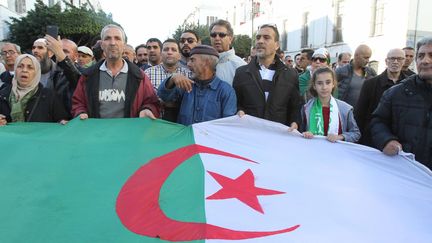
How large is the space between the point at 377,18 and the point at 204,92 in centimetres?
1967

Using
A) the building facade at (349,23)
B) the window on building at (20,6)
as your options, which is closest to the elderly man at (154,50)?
the building facade at (349,23)

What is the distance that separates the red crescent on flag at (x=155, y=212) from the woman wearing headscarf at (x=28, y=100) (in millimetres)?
1425

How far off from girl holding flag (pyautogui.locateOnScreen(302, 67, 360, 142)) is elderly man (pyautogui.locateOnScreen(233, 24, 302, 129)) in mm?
129

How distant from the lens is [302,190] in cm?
261

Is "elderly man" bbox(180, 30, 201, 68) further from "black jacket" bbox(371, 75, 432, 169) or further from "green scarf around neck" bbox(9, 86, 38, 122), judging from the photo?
"black jacket" bbox(371, 75, 432, 169)

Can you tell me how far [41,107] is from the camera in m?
3.76

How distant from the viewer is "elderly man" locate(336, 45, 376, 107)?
5.47 m

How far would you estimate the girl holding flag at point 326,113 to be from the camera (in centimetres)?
364

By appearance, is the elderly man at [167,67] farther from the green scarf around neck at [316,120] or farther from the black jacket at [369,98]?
the black jacket at [369,98]

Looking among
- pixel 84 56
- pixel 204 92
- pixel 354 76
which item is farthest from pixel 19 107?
pixel 354 76

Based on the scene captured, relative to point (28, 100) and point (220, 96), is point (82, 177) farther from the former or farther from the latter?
point (28, 100)

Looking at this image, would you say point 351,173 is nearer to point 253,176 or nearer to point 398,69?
point 253,176

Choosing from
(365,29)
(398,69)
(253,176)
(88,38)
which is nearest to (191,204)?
(253,176)

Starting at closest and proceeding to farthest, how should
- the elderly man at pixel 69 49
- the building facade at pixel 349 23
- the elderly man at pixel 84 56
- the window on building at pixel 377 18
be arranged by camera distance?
the elderly man at pixel 69 49
the elderly man at pixel 84 56
the building facade at pixel 349 23
the window on building at pixel 377 18
